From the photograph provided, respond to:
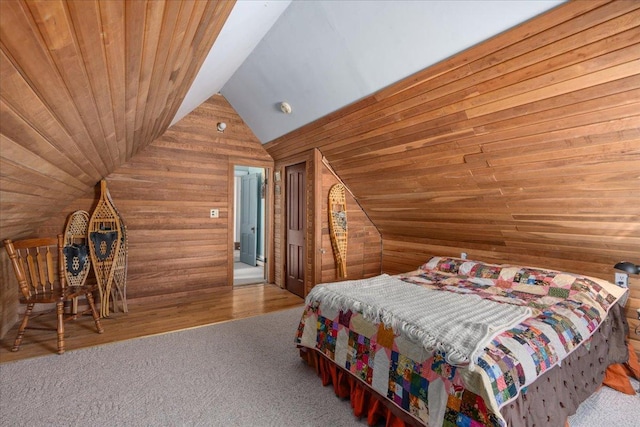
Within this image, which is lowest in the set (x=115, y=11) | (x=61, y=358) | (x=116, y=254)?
(x=61, y=358)

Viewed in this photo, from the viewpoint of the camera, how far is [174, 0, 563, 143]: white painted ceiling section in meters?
1.72

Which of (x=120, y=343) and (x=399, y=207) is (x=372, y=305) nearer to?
(x=399, y=207)

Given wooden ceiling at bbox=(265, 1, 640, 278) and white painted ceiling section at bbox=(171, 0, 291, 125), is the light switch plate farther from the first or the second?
white painted ceiling section at bbox=(171, 0, 291, 125)

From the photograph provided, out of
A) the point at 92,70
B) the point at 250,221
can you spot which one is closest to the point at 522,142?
the point at 92,70

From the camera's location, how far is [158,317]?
3412 millimetres

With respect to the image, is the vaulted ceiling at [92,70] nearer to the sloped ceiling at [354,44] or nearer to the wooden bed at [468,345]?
the sloped ceiling at [354,44]

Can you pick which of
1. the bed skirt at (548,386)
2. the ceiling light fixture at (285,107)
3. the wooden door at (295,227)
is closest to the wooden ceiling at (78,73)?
the ceiling light fixture at (285,107)

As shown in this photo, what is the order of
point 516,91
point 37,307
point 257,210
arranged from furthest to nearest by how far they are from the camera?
point 257,210 < point 37,307 < point 516,91

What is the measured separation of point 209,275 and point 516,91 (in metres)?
4.14

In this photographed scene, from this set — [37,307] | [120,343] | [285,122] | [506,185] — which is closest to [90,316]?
[37,307]

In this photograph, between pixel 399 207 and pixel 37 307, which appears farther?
pixel 399 207

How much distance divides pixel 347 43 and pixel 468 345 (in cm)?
221

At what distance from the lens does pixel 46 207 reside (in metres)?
2.73

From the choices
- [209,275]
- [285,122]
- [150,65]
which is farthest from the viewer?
[209,275]
